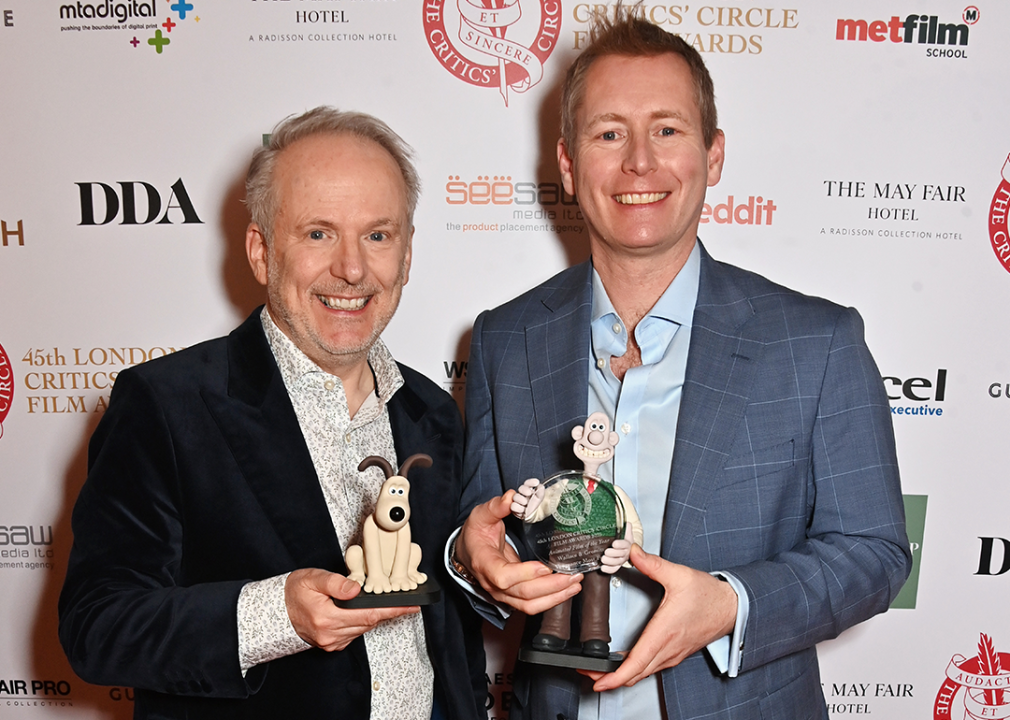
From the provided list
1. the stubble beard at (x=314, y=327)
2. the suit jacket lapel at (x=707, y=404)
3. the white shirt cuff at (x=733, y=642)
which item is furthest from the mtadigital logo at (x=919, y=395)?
the stubble beard at (x=314, y=327)

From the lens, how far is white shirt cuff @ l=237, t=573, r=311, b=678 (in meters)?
1.37

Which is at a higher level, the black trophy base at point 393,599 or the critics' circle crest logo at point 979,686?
the black trophy base at point 393,599

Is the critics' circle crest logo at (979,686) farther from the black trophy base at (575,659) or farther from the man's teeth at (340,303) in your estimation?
the man's teeth at (340,303)

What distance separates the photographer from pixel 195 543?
1514 mm

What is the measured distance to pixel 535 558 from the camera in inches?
58.1

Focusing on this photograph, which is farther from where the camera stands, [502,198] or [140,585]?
[502,198]

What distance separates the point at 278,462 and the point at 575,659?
27.4 inches

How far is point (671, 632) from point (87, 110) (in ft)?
7.53

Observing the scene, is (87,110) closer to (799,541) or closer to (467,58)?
(467,58)

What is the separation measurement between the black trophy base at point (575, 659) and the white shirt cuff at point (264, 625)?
0.43 m

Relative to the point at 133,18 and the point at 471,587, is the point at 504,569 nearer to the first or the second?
the point at 471,587

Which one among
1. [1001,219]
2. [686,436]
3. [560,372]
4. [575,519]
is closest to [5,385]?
[560,372]

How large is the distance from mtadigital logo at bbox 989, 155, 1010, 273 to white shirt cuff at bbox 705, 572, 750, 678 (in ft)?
5.56

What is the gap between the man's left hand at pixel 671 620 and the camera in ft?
4.16
